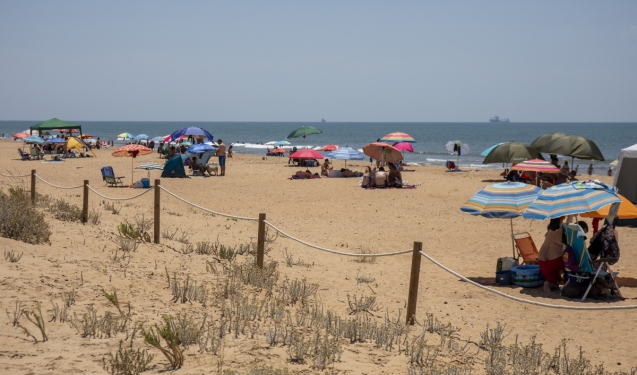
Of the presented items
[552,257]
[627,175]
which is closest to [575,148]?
[627,175]

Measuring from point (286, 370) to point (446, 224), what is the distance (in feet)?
30.3

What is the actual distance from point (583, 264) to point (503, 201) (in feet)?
4.34

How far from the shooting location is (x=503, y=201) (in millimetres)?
8258

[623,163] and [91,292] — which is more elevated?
[623,163]

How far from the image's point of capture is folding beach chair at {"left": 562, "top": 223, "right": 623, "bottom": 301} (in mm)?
7477

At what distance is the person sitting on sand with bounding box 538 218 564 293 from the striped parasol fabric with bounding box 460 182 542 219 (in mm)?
479

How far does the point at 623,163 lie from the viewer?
13.4 meters

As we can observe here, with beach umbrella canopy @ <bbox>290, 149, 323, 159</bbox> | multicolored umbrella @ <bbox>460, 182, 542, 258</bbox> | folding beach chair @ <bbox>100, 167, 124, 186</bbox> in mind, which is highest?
multicolored umbrella @ <bbox>460, 182, 542, 258</bbox>

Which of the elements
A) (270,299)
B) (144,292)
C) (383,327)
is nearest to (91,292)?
(144,292)

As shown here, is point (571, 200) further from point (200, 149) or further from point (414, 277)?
point (200, 149)

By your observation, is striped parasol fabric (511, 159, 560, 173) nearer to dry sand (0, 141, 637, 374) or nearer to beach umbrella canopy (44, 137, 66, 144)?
dry sand (0, 141, 637, 374)

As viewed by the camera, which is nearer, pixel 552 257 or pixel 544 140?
pixel 552 257

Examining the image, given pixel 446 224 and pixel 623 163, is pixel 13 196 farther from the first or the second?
pixel 623 163

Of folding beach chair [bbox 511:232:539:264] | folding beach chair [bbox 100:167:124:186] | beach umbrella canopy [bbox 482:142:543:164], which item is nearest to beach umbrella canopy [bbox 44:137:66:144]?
folding beach chair [bbox 100:167:124:186]
